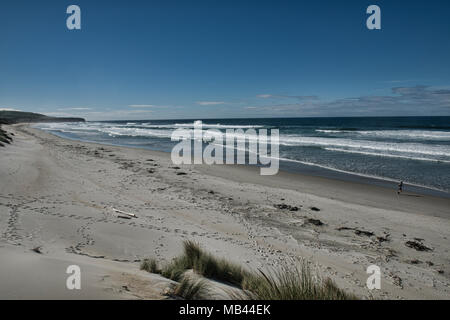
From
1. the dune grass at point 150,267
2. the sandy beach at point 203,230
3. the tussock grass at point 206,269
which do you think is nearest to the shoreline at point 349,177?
the sandy beach at point 203,230

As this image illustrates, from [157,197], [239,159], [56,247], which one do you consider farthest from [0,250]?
[239,159]

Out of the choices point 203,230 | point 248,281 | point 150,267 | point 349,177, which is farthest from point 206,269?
point 349,177

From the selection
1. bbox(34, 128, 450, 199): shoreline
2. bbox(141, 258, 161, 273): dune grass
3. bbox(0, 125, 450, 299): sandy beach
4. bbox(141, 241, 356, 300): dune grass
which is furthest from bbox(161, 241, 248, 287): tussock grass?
bbox(34, 128, 450, 199): shoreline

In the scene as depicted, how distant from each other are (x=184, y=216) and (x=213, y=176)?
6.04m

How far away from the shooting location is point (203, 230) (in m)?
6.95

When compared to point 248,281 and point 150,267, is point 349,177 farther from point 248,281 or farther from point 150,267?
point 150,267

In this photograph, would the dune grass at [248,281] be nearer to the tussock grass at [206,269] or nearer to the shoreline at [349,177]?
the tussock grass at [206,269]

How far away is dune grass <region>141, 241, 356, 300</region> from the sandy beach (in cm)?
34

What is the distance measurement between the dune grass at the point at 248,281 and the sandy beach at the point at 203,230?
34 cm

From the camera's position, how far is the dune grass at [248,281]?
3090 mm

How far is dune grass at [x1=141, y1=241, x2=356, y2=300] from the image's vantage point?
3.09 meters

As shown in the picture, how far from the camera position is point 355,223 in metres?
7.84

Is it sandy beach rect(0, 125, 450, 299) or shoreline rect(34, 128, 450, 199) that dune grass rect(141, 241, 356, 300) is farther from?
shoreline rect(34, 128, 450, 199)
